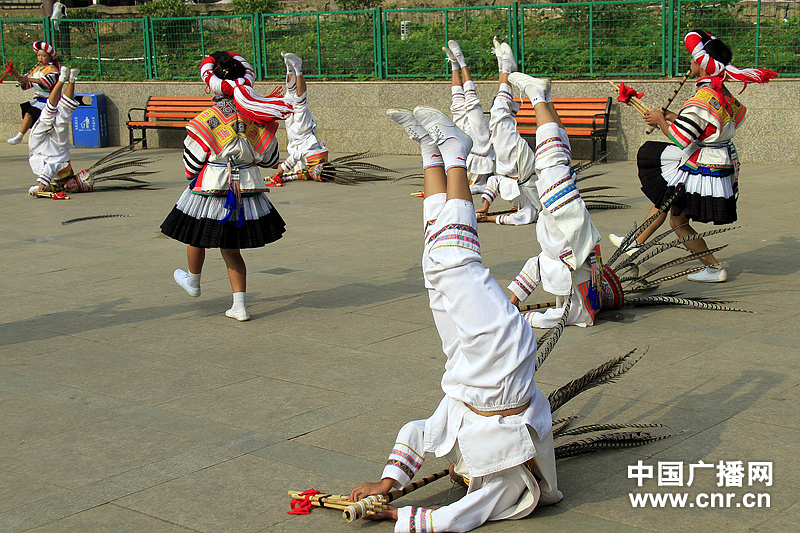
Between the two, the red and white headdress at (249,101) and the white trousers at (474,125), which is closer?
the red and white headdress at (249,101)

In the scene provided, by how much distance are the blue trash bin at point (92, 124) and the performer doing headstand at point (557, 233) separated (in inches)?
639

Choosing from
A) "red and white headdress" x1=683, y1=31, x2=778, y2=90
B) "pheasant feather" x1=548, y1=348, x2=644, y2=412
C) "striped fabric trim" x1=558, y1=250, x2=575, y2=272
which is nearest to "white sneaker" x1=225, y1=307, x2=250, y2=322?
"striped fabric trim" x1=558, y1=250, x2=575, y2=272

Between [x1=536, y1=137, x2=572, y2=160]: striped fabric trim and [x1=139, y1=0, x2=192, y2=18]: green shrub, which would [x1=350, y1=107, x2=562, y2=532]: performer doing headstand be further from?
[x1=139, y1=0, x2=192, y2=18]: green shrub

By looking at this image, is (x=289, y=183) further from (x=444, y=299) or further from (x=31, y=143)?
(x=444, y=299)

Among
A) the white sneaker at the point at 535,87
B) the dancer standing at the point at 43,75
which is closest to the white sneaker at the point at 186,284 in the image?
the white sneaker at the point at 535,87

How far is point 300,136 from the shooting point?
14.1m

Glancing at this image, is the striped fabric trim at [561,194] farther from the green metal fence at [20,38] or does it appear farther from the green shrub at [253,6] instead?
the green shrub at [253,6]

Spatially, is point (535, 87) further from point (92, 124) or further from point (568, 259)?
point (92, 124)

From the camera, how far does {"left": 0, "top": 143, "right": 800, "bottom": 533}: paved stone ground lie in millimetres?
3600

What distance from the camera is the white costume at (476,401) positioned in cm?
321

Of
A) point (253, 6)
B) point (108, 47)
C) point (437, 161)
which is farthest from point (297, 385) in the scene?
point (253, 6)

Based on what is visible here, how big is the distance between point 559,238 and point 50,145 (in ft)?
29.4

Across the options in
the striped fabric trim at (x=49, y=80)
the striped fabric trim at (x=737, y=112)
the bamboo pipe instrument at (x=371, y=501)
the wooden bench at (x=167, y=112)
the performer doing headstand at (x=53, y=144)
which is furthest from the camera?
the wooden bench at (x=167, y=112)

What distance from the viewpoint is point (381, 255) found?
334 inches
